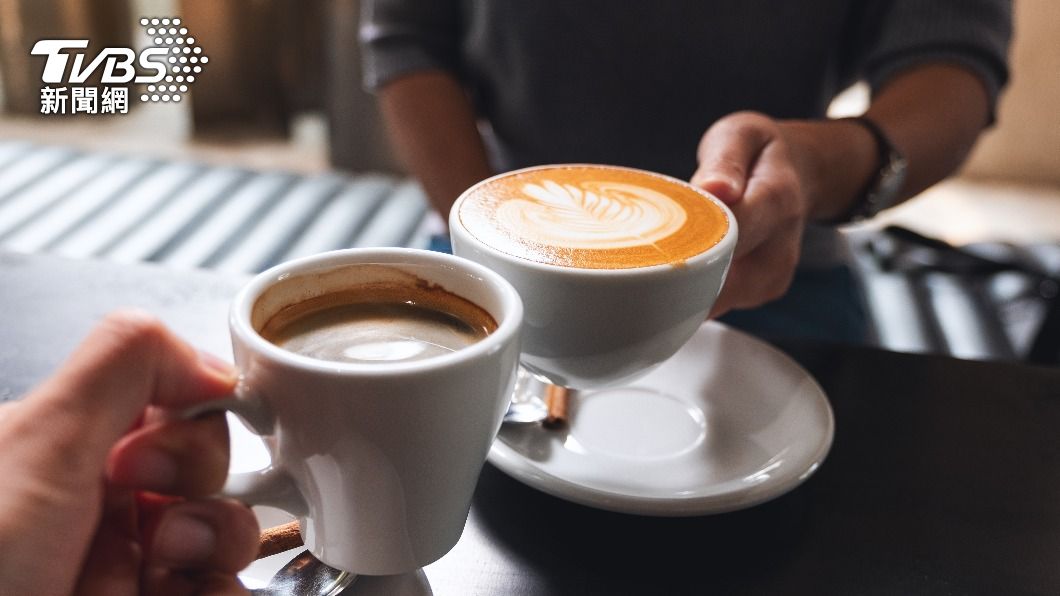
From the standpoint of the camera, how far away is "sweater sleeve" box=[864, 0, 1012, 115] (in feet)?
3.53

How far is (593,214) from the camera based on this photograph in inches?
25.9

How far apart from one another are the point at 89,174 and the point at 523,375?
1424 millimetres

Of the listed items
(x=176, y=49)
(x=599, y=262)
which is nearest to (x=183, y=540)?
(x=599, y=262)

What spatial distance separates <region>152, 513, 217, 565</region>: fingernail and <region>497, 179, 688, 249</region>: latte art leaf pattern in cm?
29

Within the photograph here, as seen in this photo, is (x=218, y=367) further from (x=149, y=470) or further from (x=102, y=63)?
(x=102, y=63)

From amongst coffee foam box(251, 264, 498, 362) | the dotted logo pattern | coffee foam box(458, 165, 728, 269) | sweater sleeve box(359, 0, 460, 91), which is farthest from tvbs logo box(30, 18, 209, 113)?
coffee foam box(251, 264, 498, 362)

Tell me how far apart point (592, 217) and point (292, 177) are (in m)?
1.36

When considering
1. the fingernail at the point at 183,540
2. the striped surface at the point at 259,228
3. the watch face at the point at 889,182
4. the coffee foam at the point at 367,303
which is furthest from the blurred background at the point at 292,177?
the fingernail at the point at 183,540

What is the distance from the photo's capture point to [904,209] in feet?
7.64

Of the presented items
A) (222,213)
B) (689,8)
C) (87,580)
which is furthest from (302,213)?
(87,580)

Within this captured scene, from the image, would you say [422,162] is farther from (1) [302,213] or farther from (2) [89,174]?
(2) [89,174]

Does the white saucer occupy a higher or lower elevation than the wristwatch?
lower

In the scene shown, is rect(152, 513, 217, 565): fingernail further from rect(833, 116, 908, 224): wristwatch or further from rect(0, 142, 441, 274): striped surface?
rect(0, 142, 441, 274): striped surface

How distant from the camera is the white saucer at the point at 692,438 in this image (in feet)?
1.90
